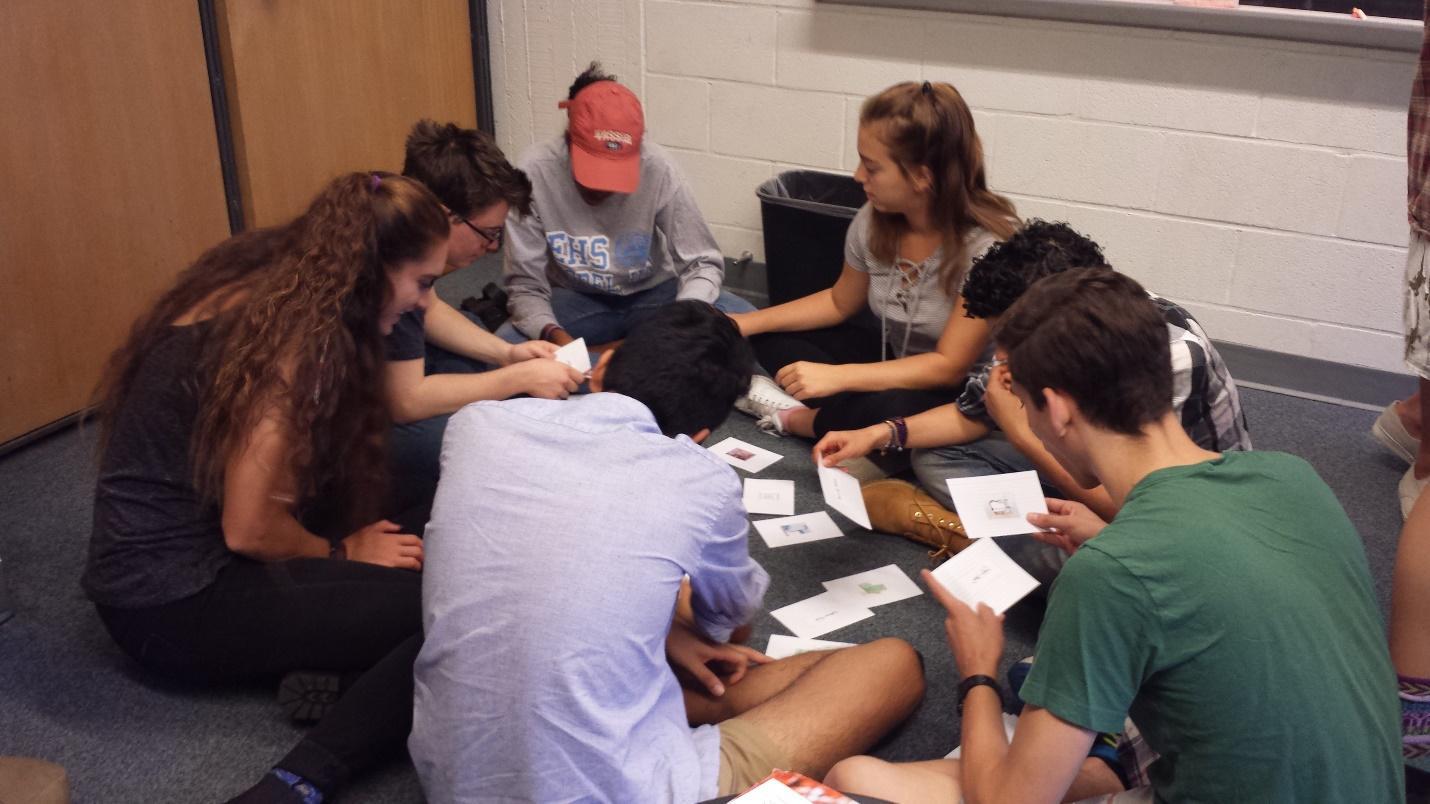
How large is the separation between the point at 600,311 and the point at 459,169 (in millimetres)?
917

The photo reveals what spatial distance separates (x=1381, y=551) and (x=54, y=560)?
120 inches

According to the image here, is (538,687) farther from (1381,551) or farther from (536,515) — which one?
(1381,551)

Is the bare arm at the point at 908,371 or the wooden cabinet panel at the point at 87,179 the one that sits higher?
the wooden cabinet panel at the point at 87,179

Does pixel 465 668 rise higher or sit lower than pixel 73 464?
higher

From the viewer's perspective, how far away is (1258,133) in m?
3.35

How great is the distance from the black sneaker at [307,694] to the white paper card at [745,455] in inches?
49.8

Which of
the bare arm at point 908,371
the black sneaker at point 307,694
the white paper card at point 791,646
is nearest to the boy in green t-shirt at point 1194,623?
the white paper card at point 791,646

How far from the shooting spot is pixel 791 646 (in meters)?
2.18

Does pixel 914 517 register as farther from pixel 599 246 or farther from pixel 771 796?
pixel 771 796

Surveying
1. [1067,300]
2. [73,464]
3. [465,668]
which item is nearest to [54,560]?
[73,464]

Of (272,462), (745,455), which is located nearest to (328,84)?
(745,455)

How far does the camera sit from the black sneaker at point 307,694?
1953 mm

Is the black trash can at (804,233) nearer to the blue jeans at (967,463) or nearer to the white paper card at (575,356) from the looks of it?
the blue jeans at (967,463)

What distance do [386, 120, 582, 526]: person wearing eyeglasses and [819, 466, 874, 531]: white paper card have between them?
2.03 feet
